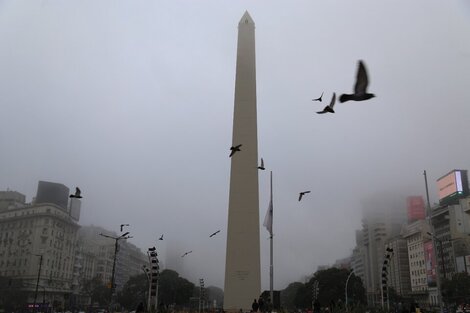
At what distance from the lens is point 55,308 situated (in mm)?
72812

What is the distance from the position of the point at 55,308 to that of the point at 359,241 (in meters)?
116

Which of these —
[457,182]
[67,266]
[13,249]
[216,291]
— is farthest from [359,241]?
[13,249]

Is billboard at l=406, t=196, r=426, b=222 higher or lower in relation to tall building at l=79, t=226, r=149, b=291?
higher

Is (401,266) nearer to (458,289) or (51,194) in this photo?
(458,289)

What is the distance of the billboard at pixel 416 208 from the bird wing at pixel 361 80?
119m

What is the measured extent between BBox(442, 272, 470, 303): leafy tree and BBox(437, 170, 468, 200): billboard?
29.9 meters

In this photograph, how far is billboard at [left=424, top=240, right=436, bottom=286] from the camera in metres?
88.4

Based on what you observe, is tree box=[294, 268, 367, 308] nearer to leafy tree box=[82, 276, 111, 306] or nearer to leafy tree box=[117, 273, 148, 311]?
leafy tree box=[117, 273, 148, 311]

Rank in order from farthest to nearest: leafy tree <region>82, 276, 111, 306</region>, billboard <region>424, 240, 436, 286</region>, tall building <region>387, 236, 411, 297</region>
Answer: tall building <region>387, 236, 411, 297</region> < billboard <region>424, 240, 436, 286</region> < leafy tree <region>82, 276, 111, 306</region>

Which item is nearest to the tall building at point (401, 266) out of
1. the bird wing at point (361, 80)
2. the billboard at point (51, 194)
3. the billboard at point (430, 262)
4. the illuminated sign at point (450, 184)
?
the billboard at point (430, 262)

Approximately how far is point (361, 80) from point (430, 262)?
95270 millimetres

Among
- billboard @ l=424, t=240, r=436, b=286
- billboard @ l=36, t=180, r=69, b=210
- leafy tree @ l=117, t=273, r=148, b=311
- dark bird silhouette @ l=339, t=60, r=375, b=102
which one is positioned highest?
billboard @ l=36, t=180, r=69, b=210

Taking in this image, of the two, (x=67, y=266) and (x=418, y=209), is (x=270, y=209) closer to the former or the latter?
(x=67, y=266)

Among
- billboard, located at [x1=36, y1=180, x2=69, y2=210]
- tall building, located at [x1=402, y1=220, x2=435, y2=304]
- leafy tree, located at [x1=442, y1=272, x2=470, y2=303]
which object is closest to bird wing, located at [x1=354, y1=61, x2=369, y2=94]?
leafy tree, located at [x1=442, y1=272, x2=470, y2=303]
